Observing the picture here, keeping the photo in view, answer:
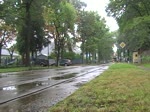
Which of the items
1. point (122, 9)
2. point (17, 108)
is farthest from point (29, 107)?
point (122, 9)

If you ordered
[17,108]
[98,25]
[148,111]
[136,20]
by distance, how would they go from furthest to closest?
[98,25]
[136,20]
[17,108]
[148,111]

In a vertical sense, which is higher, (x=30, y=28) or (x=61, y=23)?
(x=61, y=23)

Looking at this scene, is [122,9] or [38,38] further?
[38,38]

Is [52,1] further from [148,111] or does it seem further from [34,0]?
[148,111]

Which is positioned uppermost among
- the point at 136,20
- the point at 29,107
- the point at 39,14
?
the point at 39,14

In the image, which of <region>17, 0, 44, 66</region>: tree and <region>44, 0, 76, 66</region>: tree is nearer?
<region>17, 0, 44, 66</region>: tree

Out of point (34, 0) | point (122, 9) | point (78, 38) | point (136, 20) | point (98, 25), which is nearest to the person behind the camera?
point (136, 20)

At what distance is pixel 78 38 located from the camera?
8538 cm

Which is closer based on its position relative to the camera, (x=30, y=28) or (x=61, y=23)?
(x=30, y=28)

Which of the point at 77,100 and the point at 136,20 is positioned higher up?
the point at 136,20

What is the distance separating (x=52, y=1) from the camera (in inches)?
1918

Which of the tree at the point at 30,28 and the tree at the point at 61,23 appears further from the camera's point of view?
the tree at the point at 61,23

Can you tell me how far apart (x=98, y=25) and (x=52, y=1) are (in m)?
44.3

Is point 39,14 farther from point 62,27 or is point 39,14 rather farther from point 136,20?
point 136,20
